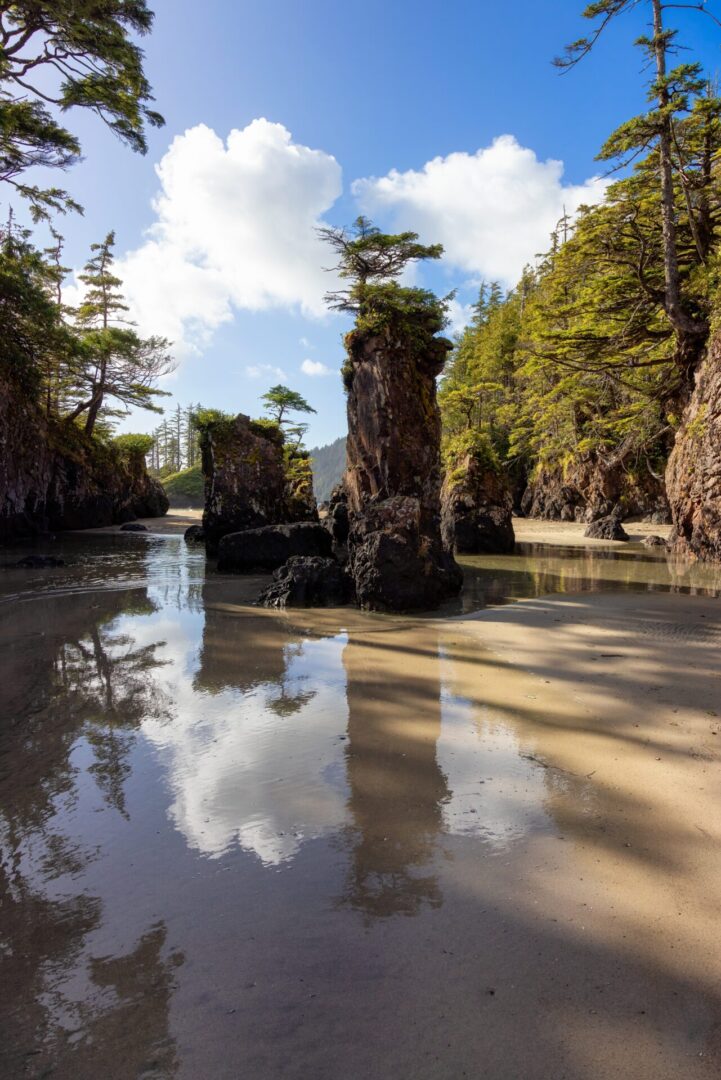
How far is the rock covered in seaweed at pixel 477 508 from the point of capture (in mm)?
17500

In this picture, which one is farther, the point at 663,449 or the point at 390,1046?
the point at 663,449

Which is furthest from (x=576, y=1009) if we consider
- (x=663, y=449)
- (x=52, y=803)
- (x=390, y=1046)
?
(x=663, y=449)

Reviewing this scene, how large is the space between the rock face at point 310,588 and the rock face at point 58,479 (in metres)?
12.0

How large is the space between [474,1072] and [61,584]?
36.8ft

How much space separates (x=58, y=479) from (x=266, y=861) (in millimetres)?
24320

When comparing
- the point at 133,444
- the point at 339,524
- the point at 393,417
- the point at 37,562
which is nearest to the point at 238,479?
the point at 339,524

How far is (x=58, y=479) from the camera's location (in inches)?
909

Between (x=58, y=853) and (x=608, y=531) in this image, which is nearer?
(x=58, y=853)

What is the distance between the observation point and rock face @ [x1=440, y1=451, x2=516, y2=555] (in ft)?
57.4

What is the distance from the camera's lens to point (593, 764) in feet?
11.2

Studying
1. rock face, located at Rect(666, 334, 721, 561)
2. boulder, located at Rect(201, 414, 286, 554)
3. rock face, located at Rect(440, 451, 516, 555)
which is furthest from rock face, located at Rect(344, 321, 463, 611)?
rock face, located at Rect(666, 334, 721, 561)

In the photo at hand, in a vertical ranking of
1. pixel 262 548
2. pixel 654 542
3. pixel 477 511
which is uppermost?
pixel 477 511

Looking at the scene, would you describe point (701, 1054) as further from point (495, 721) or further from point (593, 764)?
point (495, 721)

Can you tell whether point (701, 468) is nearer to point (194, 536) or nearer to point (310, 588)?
point (310, 588)
